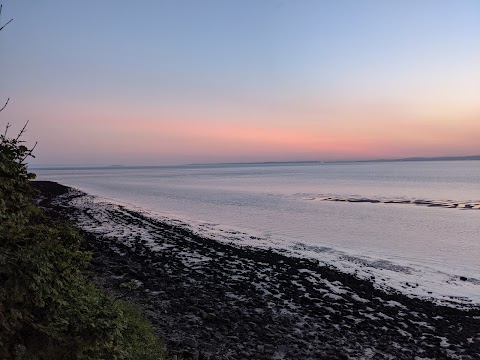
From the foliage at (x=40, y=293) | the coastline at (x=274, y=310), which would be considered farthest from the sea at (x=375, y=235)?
the foliage at (x=40, y=293)

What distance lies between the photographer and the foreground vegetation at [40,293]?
5.38 meters

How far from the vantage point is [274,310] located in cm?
1400

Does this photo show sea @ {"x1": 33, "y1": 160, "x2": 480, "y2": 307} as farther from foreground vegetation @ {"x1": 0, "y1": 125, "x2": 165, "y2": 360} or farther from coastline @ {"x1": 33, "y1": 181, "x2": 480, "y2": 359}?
foreground vegetation @ {"x1": 0, "y1": 125, "x2": 165, "y2": 360}

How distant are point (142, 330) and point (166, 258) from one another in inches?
467

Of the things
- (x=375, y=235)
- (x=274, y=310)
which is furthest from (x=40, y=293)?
(x=375, y=235)

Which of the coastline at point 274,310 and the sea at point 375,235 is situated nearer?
the coastline at point 274,310

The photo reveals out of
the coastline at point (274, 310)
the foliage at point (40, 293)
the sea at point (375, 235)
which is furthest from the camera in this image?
the sea at point (375, 235)

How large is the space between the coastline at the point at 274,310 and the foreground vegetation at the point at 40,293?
375 centimetres

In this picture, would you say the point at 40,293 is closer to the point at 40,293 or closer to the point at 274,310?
the point at 40,293

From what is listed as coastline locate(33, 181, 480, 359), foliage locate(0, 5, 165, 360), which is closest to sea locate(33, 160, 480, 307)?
coastline locate(33, 181, 480, 359)

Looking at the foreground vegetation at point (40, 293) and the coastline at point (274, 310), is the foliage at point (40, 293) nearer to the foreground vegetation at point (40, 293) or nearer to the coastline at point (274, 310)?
the foreground vegetation at point (40, 293)

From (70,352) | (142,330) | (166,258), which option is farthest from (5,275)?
(166,258)

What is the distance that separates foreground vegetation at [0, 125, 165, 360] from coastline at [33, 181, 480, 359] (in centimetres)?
375

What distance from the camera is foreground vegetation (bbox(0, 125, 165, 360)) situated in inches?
212
